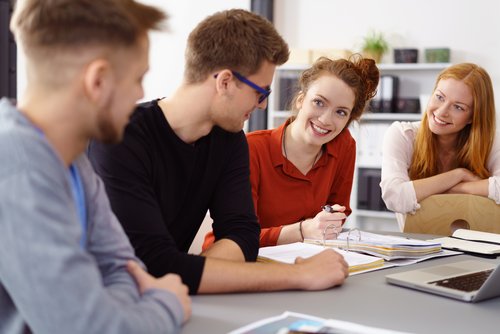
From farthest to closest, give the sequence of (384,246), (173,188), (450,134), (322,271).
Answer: (450,134), (384,246), (173,188), (322,271)

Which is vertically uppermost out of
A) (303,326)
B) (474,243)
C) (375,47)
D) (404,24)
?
(404,24)

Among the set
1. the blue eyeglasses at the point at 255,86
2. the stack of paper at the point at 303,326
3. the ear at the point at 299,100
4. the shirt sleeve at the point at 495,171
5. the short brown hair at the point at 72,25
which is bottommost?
the stack of paper at the point at 303,326

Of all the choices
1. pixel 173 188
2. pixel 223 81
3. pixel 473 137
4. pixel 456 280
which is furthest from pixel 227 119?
pixel 473 137

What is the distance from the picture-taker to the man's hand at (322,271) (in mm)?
1394

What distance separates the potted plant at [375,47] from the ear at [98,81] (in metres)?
4.16

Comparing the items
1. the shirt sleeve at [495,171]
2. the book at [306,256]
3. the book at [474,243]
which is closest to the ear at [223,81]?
the book at [306,256]

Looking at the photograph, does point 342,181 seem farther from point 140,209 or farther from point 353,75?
point 140,209

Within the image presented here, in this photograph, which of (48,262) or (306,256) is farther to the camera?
(306,256)

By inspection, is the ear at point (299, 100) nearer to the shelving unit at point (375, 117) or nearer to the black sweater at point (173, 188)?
the black sweater at point (173, 188)

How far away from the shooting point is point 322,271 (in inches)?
55.9

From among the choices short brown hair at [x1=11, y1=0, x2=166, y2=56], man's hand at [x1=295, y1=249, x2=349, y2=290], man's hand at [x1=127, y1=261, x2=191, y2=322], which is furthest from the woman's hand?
short brown hair at [x1=11, y1=0, x2=166, y2=56]

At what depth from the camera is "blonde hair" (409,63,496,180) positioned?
274 centimetres

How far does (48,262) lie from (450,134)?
7.82 feet

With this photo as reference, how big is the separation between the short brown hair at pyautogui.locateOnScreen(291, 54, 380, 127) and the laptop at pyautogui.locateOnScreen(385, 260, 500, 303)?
85 centimetres
